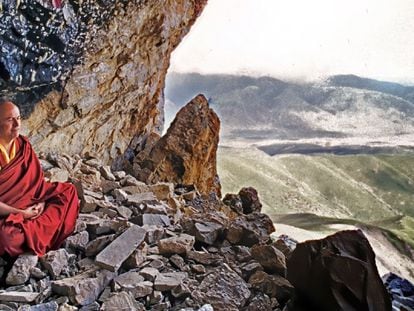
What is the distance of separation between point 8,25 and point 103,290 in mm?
2817

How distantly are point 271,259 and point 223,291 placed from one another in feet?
1.81

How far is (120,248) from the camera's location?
3494 mm

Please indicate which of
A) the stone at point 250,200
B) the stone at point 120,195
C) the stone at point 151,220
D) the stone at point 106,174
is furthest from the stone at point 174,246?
the stone at point 250,200

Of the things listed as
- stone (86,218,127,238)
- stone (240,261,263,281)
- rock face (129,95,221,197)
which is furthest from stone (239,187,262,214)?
stone (240,261,263,281)

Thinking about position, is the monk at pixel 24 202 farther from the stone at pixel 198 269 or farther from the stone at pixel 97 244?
the stone at pixel 198 269

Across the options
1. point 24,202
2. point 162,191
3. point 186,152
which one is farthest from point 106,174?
point 24,202

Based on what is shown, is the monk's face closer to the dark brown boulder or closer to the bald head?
the bald head

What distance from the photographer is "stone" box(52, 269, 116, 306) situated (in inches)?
120

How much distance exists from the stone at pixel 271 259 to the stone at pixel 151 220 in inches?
42.1

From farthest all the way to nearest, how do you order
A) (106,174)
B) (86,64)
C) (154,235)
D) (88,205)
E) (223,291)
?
(106,174) < (86,64) < (88,205) < (154,235) < (223,291)

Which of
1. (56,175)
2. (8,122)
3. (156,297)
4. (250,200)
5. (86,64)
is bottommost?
(250,200)

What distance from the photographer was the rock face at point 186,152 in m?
7.50

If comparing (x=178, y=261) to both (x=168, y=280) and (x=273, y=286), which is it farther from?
(x=273, y=286)

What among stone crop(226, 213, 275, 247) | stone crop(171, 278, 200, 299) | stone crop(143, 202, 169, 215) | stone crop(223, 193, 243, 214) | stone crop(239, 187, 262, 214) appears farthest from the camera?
stone crop(239, 187, 262, 214)
